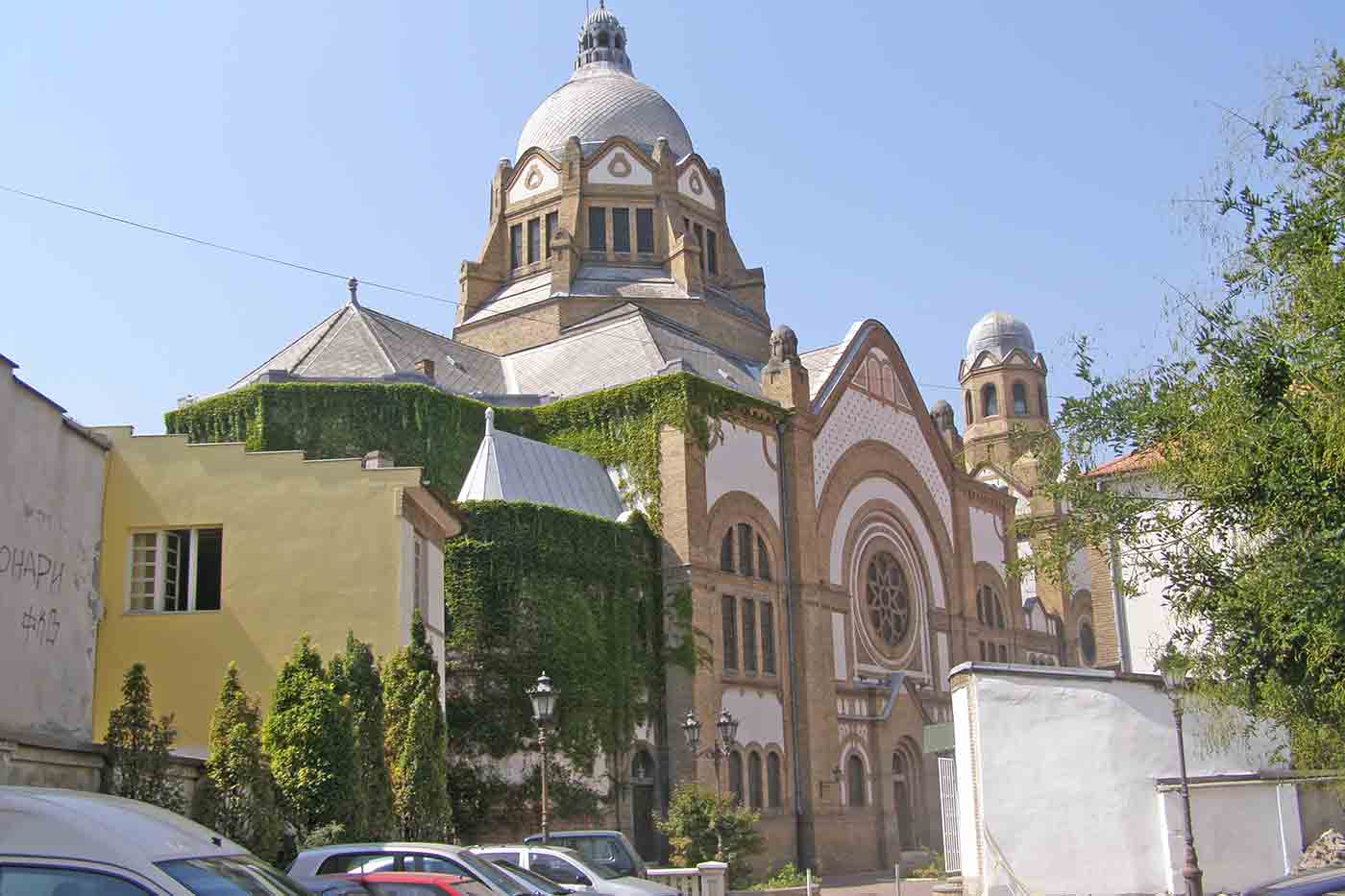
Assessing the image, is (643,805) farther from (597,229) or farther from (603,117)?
(603,117)

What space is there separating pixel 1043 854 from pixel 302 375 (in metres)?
25.4

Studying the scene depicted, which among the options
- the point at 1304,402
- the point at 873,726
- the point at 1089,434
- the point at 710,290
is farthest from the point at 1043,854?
the point at 710,290

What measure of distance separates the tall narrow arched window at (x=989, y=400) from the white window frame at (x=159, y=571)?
55809 mm

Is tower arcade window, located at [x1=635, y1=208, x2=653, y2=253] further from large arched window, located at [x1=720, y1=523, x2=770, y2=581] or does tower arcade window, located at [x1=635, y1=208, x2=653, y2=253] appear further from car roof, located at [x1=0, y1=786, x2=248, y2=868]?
car roof, located at [x1=0, y1=786, x2=248, y2=868]

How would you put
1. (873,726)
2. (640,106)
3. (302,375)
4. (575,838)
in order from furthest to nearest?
(640,106) < (873,726) < (302,375) < (575,838)

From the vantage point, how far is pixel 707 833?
3008 cm

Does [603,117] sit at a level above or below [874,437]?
above

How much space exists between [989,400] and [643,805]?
1713 inches

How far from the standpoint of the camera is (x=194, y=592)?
81.4 ft

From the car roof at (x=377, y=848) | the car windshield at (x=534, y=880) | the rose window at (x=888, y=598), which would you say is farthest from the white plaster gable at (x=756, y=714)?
the car roof at (x=377, y=848)

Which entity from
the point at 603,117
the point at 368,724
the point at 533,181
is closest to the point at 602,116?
the point at 603,117

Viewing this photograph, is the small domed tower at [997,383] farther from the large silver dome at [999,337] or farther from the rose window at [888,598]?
the rose window at [888,598]

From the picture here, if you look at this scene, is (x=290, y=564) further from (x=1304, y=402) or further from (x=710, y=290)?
(x=710, y=290)

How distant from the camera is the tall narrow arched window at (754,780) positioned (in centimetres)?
3978
